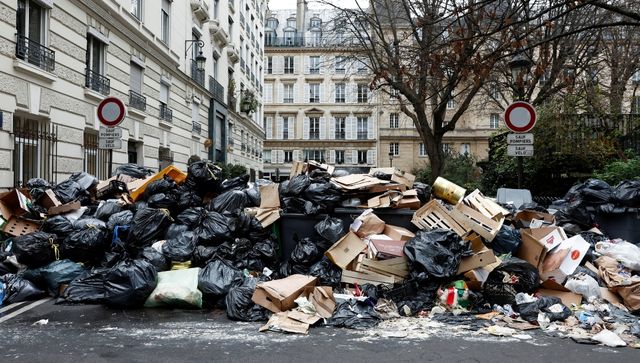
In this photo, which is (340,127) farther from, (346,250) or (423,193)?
(346,250)

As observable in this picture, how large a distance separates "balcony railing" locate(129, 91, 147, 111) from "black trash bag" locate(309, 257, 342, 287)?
1193cm

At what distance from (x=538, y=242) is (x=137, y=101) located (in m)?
13.8

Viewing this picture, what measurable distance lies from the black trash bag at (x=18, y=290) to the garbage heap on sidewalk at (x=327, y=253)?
2 cm

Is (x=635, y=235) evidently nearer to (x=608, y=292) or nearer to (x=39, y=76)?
(x=608, y=292)

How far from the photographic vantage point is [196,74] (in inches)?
912

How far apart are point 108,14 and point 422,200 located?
11322 millimetres

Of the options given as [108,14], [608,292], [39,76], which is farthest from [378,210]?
[108,14]

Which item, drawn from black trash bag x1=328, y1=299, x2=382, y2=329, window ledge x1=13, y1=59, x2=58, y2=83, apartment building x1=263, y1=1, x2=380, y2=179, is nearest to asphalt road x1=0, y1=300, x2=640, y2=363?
black trash bag x1=328, y1=299, x2=382, y2=329

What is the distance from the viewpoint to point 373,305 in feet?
17.0

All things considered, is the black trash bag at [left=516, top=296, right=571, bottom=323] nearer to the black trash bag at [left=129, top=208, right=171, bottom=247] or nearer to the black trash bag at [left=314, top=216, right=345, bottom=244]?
the black trash bag at [left=314, top=216, right=345, bottom=244]

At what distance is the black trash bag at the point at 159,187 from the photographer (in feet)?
24.1

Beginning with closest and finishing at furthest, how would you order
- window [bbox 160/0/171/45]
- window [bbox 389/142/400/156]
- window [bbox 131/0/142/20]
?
window [bbox 131/0/142/20]
window [bbox 160/0/171/45]
window [bbox 389/142/400/156]

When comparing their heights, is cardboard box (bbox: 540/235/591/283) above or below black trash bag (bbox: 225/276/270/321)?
above

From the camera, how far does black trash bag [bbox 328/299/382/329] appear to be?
187 inches
